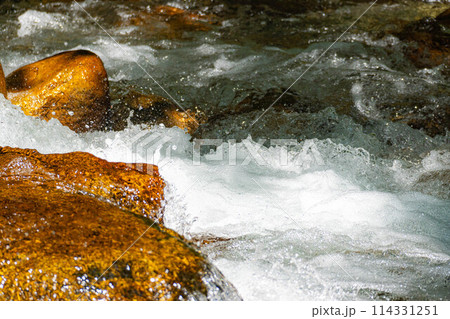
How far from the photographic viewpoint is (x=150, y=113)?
136 inches

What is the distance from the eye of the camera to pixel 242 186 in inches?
108

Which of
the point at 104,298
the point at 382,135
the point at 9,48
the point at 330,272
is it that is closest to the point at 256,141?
the point at 382,135

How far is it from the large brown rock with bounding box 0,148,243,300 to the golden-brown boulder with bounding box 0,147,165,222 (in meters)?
0.22

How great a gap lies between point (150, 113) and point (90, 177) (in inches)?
53.1

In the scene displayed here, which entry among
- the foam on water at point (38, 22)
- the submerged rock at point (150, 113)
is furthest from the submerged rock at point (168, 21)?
the submerged rock at point (150, 113)

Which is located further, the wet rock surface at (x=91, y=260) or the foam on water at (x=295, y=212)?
the foam on water at (x=295, y=212)

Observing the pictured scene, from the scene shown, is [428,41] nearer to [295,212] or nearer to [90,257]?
[295,212]

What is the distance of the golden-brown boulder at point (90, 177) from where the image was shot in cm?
211

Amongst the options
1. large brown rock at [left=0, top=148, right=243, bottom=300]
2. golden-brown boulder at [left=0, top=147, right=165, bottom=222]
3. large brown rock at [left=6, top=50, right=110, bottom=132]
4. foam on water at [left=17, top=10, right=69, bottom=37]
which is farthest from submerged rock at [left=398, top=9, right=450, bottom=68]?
foam on water at [left=17, top=10, right=69, bottom=37]

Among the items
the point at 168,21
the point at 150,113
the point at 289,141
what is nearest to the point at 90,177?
the point at 150,113

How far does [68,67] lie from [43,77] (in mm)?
194

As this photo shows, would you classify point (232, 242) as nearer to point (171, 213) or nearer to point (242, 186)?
point (171, 213)
